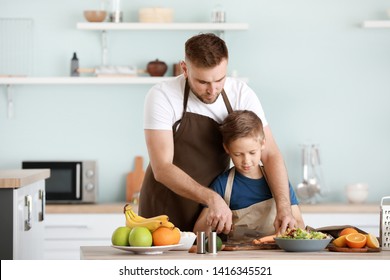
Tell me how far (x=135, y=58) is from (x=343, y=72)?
4.60ft

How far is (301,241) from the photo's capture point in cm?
260

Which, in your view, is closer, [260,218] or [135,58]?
[260,218]

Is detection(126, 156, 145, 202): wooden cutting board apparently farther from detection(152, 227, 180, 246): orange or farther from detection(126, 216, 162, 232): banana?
detection(152, 227, 180, 246): orange

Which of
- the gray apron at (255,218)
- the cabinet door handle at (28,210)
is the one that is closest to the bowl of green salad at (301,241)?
the gray apron at (255,218)

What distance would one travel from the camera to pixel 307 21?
5.43m

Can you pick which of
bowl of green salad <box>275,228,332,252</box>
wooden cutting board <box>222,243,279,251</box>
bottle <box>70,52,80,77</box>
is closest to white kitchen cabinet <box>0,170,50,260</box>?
wooden cutting board <box>222,243,279,251</box>

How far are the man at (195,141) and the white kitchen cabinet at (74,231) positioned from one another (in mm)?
1573

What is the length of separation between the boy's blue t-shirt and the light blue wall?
7.26 ft

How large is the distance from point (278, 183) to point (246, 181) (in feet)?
0.57

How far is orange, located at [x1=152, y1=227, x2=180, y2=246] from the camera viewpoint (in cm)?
253

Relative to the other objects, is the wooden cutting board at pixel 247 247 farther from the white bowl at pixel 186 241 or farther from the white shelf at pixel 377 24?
the white shelf at pixel 377 24

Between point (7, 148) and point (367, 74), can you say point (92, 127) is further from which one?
point (367, 74)

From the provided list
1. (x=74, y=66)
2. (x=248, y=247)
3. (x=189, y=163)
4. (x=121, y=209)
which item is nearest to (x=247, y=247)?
(x=248, y=247)
